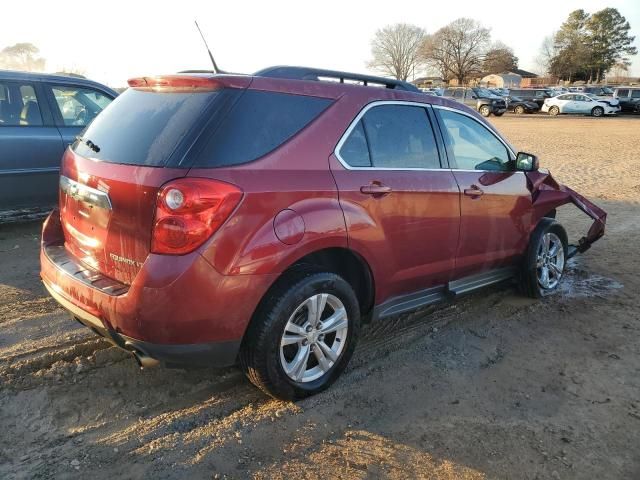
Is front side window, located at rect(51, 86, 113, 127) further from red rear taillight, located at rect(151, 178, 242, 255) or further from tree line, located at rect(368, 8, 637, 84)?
tree line, located at rect(368, 8, 637, 84)

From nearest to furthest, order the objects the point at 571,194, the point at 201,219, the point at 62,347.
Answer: the point at 201,219
the point at 62,347
the point at 571,194

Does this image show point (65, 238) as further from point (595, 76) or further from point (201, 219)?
point (595, 76)

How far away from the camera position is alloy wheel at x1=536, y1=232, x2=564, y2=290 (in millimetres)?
4785

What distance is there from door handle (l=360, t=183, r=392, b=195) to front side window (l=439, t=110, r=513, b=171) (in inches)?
34.9

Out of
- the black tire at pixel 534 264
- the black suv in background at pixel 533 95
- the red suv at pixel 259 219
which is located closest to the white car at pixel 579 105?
the black suv in background at pixel 533 95

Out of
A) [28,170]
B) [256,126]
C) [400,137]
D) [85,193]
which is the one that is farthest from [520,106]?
[85,193]

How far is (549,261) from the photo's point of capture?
193 inches

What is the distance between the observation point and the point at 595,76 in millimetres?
89188

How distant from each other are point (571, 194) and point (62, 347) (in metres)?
4.45

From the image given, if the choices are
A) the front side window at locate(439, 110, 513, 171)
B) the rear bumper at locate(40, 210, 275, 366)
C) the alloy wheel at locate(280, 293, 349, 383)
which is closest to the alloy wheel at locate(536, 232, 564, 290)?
the front side window at locate(439, 110, 513, 171)

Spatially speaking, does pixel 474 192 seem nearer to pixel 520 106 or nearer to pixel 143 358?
pixel 143 358

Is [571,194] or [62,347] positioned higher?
[571,194]

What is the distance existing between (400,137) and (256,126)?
1119mm

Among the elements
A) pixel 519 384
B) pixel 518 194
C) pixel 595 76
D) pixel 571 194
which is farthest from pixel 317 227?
pixel 595 76
